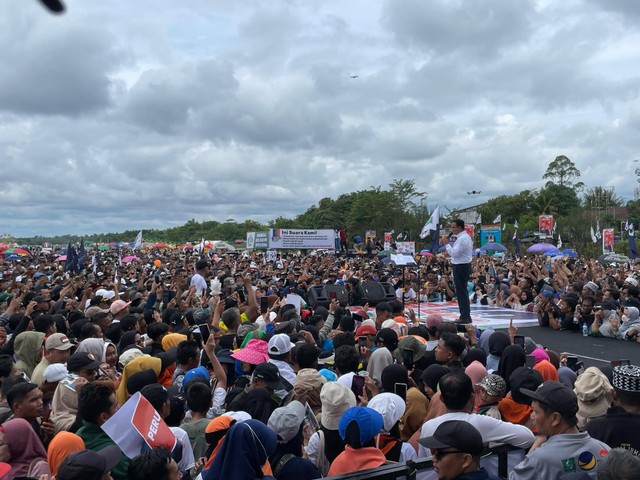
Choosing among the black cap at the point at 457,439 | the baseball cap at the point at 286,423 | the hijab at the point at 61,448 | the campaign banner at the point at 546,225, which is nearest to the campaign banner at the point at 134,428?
the hijab at the point at 61,448

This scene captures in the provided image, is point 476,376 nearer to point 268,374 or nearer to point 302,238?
point 268,374

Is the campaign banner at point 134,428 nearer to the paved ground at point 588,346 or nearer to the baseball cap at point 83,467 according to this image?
the baseball cap at point 83,467

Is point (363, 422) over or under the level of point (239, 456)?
over

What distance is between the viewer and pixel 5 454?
3.42 m

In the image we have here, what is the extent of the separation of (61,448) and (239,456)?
3.96ft

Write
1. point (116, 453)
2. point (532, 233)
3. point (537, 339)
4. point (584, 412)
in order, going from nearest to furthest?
1. point (116, 453)
2. point (584, 412)
3. point (537, 339)
4. point (532, 233)

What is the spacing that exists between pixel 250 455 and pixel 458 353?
306cm

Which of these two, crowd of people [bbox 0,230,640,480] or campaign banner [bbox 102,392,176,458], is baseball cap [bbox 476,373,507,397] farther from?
campaign banner [bbox 102,392,176,458]

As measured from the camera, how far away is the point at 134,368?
5004 millimetres

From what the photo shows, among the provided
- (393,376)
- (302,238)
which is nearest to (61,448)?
(393,376)

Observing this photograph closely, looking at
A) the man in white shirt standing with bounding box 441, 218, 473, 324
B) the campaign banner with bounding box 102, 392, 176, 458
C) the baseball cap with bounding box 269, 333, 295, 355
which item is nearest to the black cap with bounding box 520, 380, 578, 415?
the campaign banner with bounding box 102, 392, 176, 458

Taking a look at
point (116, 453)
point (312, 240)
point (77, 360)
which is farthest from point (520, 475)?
point (312, 240)

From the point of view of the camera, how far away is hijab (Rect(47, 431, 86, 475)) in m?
3.26

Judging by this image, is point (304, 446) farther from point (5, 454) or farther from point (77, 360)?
point (77, 360)
